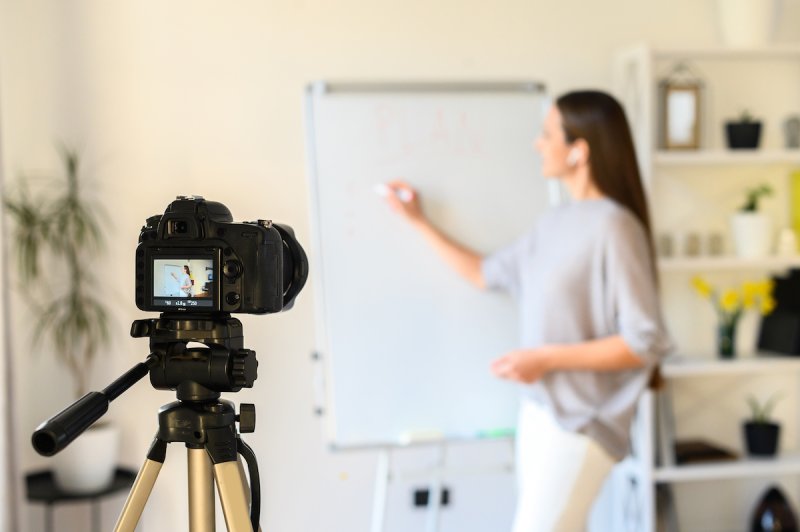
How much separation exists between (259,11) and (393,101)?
0.55 metres

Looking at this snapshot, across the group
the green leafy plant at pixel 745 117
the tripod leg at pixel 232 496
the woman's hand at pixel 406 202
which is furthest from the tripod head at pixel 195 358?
the green leafy plant at pixel 745 117

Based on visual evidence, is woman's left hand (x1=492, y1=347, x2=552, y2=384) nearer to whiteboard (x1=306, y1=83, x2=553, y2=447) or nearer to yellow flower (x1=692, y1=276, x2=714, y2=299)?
whiteboard (x1=306, y1=83, x2=553, y2=447)

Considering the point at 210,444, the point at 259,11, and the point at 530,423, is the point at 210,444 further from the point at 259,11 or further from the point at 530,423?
the point at 259,11

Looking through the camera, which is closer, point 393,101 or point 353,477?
point 393,101

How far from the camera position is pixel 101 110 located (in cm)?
263

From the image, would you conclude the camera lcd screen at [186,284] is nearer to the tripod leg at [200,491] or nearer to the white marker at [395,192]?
the tripod leg at [200,491]

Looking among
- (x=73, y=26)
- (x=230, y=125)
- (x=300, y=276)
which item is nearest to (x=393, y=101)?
(x=230, y=125)

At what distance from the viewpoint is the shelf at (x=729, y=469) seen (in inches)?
110

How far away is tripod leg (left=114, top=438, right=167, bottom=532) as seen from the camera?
131 cm

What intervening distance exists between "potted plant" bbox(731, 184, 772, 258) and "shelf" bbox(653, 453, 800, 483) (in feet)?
2.18

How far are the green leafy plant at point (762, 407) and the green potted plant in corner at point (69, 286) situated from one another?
2073 mm

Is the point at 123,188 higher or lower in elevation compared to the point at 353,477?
higher

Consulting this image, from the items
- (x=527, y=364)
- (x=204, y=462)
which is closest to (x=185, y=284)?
(x=204, y=462)

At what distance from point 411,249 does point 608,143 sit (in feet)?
1.93
